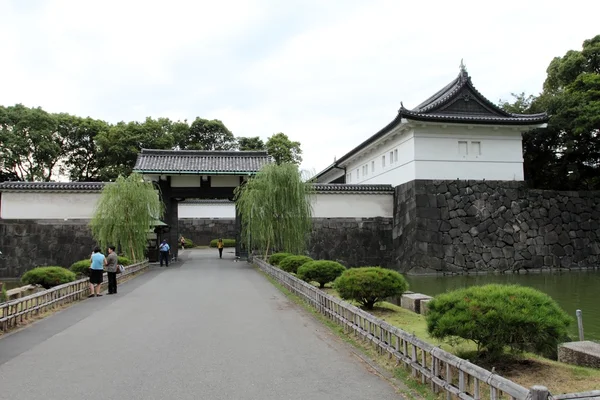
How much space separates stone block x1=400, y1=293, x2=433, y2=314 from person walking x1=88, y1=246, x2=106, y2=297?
807 cm

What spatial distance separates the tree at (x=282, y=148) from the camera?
152ft

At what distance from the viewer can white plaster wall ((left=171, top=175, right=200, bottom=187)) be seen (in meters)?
26.8

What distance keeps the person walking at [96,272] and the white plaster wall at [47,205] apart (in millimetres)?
11723

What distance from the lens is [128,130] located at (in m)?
41.5

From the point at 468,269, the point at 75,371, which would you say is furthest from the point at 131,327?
the point at 468,269

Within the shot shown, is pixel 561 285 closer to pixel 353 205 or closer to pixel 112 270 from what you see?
pixel 353 205

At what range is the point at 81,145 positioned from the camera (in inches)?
1657

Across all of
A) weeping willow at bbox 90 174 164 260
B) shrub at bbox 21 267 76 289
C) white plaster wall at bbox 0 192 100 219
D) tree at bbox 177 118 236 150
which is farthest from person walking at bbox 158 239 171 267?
tree at bbox 177 118 236 150

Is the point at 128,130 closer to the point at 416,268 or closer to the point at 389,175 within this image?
the point at 389,175

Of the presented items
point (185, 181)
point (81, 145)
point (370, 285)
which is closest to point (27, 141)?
point (81, 145)

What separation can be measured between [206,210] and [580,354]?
3609cm

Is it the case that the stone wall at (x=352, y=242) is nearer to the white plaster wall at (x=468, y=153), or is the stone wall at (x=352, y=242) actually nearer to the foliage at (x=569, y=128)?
the white plaster wall at (x=468, y=153)

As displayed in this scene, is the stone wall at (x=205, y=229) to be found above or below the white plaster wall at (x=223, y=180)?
below

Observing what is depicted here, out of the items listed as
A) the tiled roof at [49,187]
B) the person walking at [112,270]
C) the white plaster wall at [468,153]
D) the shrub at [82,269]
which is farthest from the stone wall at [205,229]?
the person walking at [112,270]
